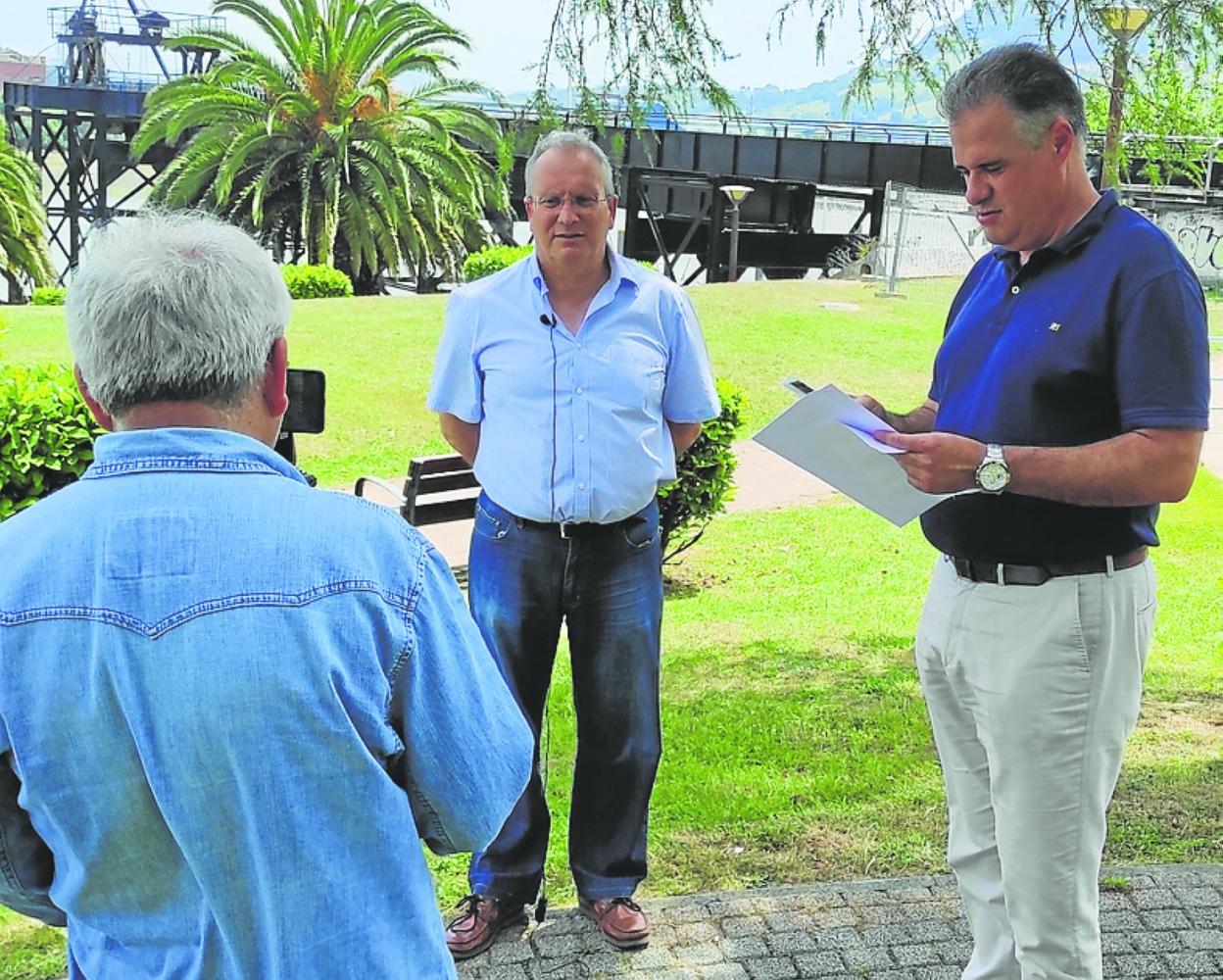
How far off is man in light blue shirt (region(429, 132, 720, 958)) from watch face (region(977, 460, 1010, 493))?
1.13m

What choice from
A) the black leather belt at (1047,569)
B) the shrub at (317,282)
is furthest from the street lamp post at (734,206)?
the black leather belt at (1047,569)

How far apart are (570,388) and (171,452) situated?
77.2 inches

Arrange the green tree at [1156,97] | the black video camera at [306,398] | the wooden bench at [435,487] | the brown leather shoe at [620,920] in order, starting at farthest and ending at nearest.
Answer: the wooden bench at [435,487] → the green tree at [1156,97] → the brown leather shoe at [620,920] → the black video camera at [306,398]

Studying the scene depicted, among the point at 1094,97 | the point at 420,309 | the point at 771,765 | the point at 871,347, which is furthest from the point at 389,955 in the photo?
the point at 420,309

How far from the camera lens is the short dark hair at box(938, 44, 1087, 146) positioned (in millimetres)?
2625

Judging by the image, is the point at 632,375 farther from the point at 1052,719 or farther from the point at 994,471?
the point at 1052,719

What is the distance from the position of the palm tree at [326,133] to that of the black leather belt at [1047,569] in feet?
67.0

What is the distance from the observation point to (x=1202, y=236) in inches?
1015

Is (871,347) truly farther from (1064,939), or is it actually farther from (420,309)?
(1064,939)

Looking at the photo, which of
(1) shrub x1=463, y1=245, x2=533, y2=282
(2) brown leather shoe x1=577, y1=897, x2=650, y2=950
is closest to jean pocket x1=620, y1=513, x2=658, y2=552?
(2) brown leather shoe x1=577, y1=897, x2=650, y2=950

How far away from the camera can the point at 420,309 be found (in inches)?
763

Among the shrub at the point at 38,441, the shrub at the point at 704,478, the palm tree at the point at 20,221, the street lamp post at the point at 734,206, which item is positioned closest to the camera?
the shrub at the point at 38,441

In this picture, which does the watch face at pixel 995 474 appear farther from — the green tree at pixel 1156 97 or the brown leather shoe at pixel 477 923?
the green tree at pixel 1156 97

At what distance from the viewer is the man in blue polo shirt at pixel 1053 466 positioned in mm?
2531
